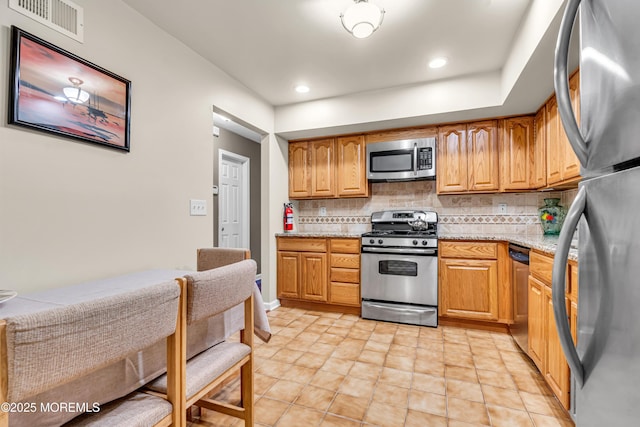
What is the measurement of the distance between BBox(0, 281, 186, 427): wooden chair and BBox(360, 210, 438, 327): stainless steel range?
248cm

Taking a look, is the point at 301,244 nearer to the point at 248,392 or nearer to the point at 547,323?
the point at 248,392

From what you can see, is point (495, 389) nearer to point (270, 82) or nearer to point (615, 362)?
point (615, 362)

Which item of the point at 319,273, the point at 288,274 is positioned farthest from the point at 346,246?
the point at 288,274

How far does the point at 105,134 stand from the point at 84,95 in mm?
219

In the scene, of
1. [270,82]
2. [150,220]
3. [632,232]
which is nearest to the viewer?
[632,232]

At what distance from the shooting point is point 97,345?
0.73 m

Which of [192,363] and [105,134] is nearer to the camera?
[192,363]

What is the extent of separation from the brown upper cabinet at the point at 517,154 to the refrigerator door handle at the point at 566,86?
277 centimetres

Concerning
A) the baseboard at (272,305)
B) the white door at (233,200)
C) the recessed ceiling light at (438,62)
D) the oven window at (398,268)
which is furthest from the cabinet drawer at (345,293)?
the recessed ceiling light at (438,62)

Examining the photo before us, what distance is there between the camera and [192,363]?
1.25 m

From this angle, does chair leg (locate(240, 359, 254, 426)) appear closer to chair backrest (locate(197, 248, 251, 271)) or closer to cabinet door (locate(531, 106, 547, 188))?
chair backrest (locate(197, 248, 251, 271))

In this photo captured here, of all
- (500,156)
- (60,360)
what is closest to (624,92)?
(60,360)

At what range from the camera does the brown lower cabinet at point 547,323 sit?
5.13 ft

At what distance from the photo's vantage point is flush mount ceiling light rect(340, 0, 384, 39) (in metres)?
1.82
